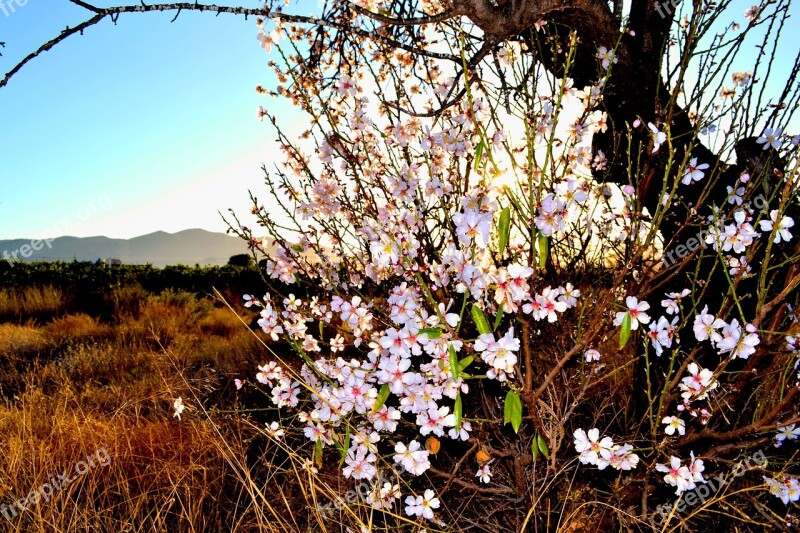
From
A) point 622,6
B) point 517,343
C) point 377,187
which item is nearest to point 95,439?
point 377,187

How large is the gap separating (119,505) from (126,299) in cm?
637

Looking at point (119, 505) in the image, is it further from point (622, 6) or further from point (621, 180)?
point (622, 6)

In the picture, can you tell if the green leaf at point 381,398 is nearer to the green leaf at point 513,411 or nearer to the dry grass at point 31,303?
the green leaf at point 513,411

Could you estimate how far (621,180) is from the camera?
2971 millimetres

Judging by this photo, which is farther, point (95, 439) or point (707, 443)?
point (95, 439)
